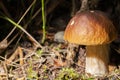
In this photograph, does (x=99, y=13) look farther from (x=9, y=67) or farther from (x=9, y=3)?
(x=9, y=3)

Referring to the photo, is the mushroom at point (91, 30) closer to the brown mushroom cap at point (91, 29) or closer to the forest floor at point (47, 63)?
the brown mushroom cap at point (91, 29)

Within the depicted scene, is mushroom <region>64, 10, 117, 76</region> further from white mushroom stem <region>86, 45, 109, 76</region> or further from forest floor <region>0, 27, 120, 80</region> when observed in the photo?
forest floor <region>0, 27, 120, 80</region>

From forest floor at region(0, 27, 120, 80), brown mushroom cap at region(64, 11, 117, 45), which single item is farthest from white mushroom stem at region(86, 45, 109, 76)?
brown mushroom cap at region(64, 11, 117, 45)

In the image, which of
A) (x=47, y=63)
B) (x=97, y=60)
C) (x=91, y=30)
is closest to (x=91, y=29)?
(x=91, y=30)

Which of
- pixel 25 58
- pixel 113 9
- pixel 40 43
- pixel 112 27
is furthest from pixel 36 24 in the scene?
pixel 112 27

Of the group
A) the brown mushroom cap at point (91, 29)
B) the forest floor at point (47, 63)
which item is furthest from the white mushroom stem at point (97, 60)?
the brown mushroom cap at point (91, 29)

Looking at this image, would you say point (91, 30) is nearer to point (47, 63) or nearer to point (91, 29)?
point (91, 29)

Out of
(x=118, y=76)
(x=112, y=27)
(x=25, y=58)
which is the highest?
(x=112, y=27)
